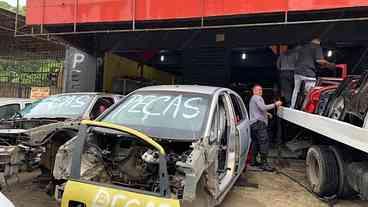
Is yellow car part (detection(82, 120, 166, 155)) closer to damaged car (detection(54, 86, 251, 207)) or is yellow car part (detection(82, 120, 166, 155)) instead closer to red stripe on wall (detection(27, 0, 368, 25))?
damaged car (detection(54, 86, 251, 207))

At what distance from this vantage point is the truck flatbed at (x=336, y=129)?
4.54 m

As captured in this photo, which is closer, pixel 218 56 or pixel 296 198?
pixel 296 198

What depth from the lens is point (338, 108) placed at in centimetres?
612

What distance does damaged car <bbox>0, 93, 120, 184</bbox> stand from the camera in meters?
5.30

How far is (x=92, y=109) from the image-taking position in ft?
23.8

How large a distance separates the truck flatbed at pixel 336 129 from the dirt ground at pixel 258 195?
1105 mm

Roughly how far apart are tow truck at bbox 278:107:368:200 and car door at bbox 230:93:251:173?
108 centimetres

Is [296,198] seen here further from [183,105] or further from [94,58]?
[94,58]

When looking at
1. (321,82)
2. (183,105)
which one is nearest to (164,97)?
(183,105)

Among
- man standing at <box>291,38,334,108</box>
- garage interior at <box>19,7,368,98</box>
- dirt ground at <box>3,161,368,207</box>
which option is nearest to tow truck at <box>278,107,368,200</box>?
dirt ground at <box>3,161,368,207</box>

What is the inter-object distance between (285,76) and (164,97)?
16.7ft

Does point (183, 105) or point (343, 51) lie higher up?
point (343, 51)

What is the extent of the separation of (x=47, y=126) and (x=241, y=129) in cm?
291

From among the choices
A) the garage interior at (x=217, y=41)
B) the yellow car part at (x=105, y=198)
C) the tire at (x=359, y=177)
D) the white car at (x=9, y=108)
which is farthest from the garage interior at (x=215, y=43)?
the yellow car part at (x=105, y=198)
